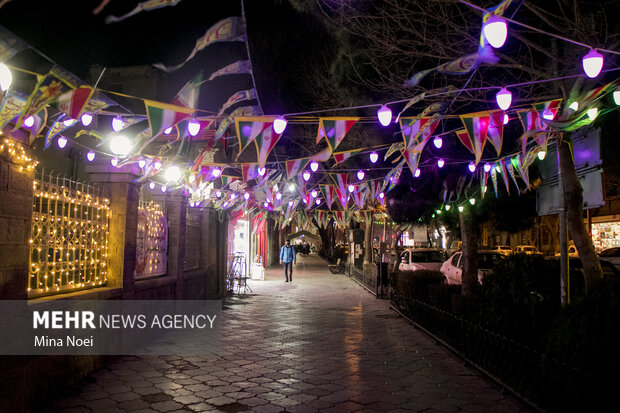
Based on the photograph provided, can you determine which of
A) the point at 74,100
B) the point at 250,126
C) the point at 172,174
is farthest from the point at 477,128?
the point at 172,174

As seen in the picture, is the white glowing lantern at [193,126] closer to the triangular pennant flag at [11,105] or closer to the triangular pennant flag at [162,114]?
the triangular pennant flag at [162,114]

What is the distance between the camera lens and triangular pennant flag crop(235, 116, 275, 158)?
6875 mm

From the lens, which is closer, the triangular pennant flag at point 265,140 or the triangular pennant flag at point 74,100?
the triangular pennant flag at point 74,100

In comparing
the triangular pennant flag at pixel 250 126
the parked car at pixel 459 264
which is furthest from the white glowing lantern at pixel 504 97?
the parked car at pixel 459 264

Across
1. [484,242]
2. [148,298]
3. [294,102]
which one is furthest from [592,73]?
[484,242]

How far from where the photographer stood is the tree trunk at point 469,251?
9805 millimetres

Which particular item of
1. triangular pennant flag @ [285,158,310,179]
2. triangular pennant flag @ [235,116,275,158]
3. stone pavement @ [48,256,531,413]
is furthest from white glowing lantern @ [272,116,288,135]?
stone pavement @ [48,256,531,413]

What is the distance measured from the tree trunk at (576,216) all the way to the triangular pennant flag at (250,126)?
4448mm

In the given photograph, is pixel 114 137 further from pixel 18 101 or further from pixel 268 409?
pixel 268 409

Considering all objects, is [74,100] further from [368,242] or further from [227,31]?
[368,242]

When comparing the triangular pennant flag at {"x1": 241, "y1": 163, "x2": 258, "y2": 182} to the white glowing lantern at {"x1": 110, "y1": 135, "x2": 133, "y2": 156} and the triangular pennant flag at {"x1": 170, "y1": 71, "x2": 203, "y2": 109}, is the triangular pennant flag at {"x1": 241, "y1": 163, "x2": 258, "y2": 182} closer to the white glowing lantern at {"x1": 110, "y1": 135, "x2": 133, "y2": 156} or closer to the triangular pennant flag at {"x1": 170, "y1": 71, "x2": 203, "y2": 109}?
the white glowing lantern at {"x1": 110, "y1": 135, "x2": 133, "y2": 156}

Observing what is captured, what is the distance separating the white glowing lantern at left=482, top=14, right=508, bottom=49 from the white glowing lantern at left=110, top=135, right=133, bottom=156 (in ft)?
21.2

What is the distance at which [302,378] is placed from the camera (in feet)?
20.4

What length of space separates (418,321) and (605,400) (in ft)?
20.0
